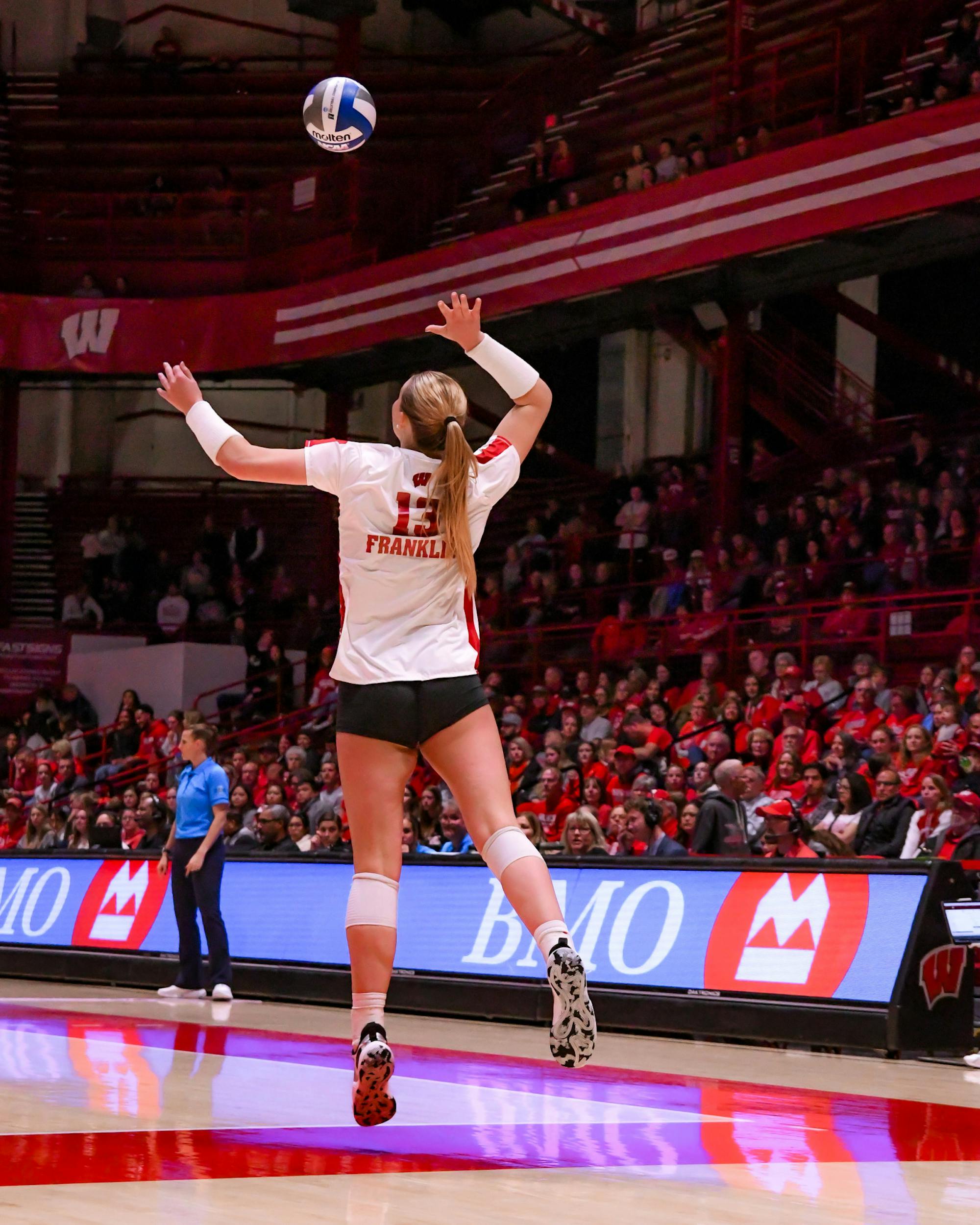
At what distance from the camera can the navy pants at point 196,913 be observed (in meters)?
11.5

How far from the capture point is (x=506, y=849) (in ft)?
15.5

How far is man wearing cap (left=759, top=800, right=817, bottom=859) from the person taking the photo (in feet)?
35.4

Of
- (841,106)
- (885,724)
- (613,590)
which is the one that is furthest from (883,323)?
(885,724)

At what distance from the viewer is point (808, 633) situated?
1862 cm

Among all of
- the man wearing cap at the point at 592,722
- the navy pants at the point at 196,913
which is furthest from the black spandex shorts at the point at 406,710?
the man wearing cap at the point at 592,722

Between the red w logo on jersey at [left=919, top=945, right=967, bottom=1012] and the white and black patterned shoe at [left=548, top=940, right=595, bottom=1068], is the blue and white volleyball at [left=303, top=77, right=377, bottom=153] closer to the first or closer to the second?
the red w logo on jersey at [left=919, top=945, right=967, bottom=1012]

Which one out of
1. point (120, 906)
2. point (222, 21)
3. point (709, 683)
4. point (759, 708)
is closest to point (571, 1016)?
point (120, 906)

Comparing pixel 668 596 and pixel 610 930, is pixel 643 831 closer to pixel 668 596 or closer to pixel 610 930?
pixel 610 930

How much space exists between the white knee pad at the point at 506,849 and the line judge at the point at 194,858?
698cm

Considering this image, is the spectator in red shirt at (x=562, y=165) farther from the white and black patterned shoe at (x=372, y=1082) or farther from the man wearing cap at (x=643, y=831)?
the white and black patterned shoe at (x=372, y=1082)

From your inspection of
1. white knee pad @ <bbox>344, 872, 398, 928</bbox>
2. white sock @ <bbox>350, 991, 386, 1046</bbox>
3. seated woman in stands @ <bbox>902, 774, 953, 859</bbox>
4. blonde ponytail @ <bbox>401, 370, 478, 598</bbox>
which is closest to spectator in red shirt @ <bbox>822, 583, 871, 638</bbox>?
seated woman in stands @ <bbox>902, 774, 953, 859</bbox>

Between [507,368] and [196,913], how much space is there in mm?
7667

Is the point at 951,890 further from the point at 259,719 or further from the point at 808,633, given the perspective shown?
the point at 259,719

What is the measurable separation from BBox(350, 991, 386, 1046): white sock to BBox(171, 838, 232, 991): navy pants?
6.99 m
